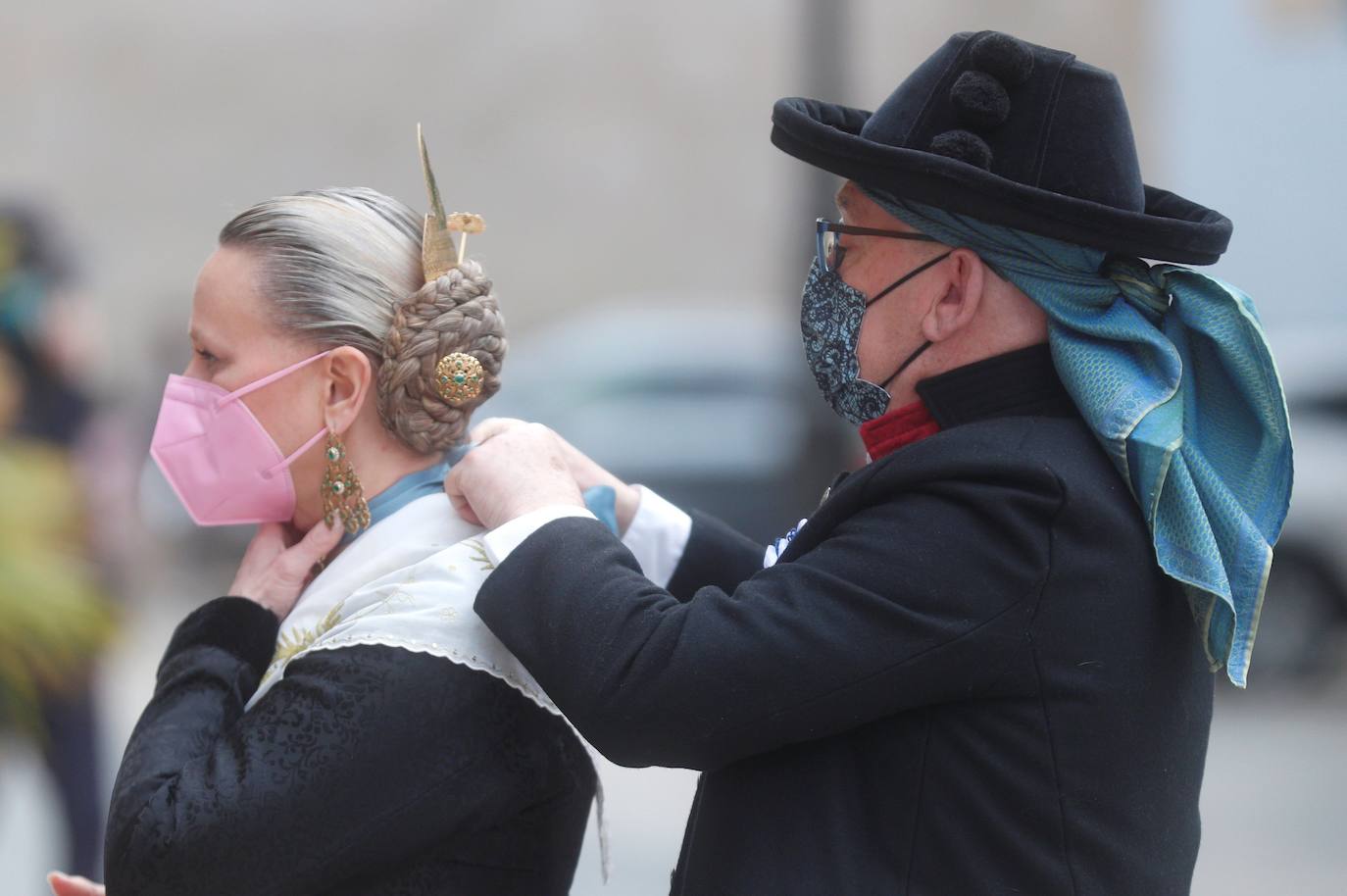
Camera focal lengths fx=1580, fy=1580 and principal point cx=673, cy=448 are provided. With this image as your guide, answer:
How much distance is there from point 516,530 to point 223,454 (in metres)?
0.52

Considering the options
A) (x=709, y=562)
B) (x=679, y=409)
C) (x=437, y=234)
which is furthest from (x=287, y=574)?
(x=679, y=409)

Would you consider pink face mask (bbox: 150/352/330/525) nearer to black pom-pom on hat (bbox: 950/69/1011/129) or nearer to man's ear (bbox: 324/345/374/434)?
man's ear (bbox: 324/345/374/434)

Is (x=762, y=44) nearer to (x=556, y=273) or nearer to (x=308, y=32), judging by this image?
(x=556, y=273)

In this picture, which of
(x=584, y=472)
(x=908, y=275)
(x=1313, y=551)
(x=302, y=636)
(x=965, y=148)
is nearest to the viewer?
(x=965, y=148)

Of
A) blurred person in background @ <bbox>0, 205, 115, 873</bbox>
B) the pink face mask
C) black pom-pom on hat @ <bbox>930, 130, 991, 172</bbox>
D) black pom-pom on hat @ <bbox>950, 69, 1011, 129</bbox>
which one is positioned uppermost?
black pom-pom on hat @ <bbox>950, 69, 1011, 129</bbox>

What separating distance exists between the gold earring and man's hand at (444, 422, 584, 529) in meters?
0.13

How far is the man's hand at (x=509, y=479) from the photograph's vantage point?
188cm

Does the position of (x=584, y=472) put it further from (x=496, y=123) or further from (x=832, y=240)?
(x=496, y=123)

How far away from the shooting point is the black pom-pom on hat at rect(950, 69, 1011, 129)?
1.75m

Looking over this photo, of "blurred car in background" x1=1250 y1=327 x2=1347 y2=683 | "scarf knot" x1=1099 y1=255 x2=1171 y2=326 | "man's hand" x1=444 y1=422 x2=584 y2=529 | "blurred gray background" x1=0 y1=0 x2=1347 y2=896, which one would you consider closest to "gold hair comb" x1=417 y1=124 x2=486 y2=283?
"man's hand" x1=444 y1=422 x2=584 y2=529

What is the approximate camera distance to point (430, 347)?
2004 mm

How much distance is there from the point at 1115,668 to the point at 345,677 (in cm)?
86

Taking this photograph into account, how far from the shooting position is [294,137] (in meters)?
18.1

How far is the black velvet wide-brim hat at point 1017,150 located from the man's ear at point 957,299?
0.23 feet
